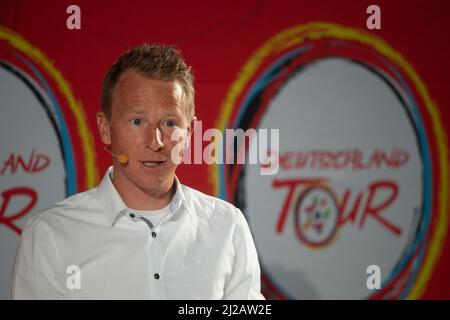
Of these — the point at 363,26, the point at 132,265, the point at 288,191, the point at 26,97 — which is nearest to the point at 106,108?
the point at 132,265

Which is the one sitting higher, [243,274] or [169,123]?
[169,123]

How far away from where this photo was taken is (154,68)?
5.24 feet

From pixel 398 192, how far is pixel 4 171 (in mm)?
1951

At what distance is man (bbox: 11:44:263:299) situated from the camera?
1531mm

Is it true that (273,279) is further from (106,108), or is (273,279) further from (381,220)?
(106,108)

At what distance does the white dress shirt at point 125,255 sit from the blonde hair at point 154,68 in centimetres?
30

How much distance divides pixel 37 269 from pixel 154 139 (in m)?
0.51

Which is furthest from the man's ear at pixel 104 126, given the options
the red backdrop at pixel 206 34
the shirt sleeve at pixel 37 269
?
the red backdrop at pixel 206 34

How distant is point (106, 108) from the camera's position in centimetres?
166

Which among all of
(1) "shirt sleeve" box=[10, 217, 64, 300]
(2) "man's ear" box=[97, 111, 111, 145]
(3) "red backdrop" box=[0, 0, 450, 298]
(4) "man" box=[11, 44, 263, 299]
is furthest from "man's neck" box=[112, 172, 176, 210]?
(3) "red backdrop" box=[0, 0, 450, 298]

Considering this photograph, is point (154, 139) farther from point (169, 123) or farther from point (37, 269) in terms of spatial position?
point (37, 269)

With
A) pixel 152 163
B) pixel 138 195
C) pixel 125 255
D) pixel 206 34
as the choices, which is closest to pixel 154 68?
pixel 152 163

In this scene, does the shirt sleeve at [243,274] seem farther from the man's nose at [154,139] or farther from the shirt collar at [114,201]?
the man's nose at [154,139]
